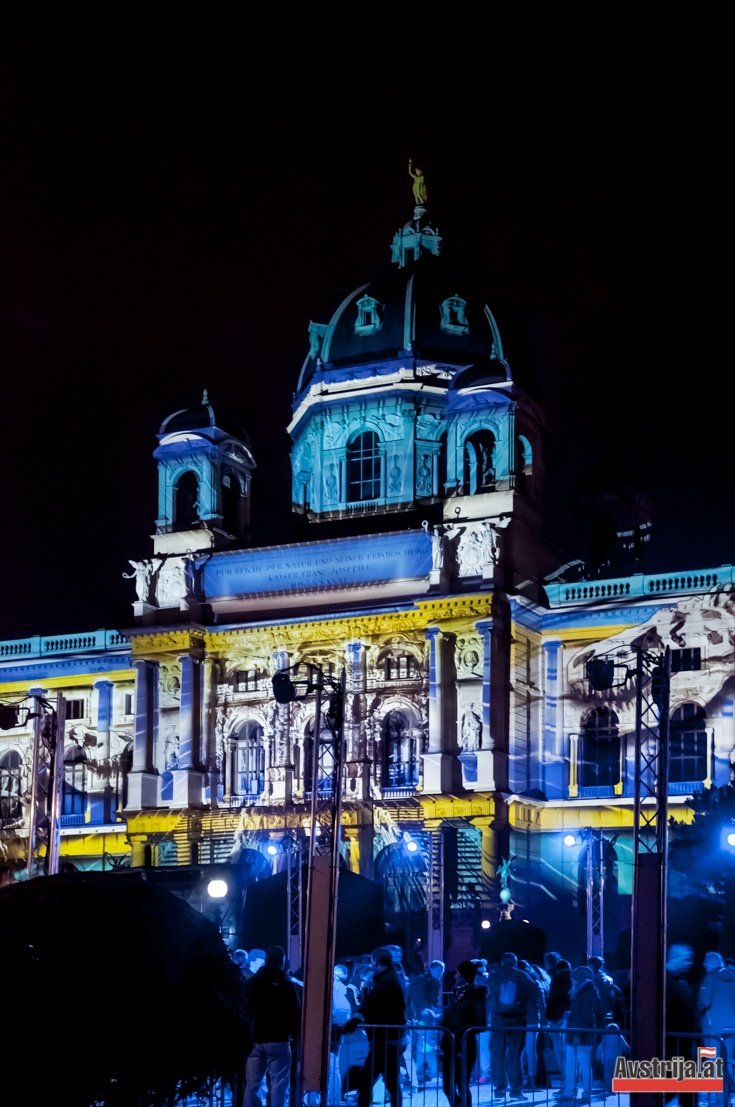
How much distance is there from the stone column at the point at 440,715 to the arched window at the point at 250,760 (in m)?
5.72

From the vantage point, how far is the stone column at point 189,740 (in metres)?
52.7

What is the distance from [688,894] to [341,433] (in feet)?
93.8

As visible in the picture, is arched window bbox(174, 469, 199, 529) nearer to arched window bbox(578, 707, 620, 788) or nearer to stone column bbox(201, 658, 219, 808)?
stone column bbox(201, 658, 219, 808)

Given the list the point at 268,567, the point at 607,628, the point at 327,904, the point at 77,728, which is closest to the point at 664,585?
the point at 607,628

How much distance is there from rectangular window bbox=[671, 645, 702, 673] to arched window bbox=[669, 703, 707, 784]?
102cm

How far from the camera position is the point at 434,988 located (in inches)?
1140

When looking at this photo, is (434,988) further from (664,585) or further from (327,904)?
(664,585)

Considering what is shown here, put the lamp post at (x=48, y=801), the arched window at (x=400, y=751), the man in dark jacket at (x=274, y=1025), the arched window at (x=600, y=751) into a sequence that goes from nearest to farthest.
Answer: the man in dark jacket at (x=274, y=1025), the lamp post at (x=48, y=801), the arched window at (x=600, y=751), the arched window at (x=400, y=751)

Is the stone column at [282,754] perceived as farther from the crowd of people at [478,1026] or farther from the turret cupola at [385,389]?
the crowd of people at [478,1026]

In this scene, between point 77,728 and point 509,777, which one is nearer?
point 509,777

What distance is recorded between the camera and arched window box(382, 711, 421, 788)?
168ft

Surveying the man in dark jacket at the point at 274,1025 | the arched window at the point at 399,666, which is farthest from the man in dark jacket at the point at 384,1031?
the arched window at the point at 399,666

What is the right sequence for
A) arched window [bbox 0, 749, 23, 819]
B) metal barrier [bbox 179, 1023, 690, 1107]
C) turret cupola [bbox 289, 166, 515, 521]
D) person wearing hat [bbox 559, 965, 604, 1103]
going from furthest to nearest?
arched window [bbox 0, 749, 23, 819] → turret cupola [bbox 289, 166, 515, 521] → person wearing hat [bbox 559, 965, 604, 1103] → metal barrier [bbox 179, 1023, 690, 1107]

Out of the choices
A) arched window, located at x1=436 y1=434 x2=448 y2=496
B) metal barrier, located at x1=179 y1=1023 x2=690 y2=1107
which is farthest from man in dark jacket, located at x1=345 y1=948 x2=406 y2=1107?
arched window, located at x1=436 y1=434 x2=448 y2=496
